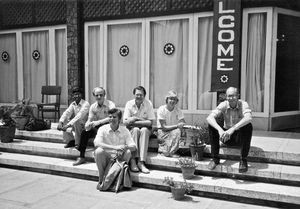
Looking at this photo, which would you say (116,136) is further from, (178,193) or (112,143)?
(178,193)

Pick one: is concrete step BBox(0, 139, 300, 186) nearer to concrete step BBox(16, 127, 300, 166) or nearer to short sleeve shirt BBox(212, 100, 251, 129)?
concrete step BBox(16, 127, 300, 166)

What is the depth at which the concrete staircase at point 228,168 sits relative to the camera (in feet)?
15.7

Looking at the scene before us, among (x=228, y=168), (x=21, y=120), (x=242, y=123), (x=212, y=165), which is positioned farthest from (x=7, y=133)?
(x=242, y=123)

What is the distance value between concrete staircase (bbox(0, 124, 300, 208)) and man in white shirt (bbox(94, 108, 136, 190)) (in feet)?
1.40

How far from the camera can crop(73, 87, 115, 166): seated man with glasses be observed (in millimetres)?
6055

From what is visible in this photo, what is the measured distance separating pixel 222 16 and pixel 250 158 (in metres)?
3.05

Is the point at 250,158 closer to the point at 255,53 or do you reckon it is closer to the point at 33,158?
the point at 255,53

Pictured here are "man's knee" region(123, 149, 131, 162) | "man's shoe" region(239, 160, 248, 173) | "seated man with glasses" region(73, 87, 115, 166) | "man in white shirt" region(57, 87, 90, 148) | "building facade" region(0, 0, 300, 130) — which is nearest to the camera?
"man's shoe" region(239, 160, 248, 173)

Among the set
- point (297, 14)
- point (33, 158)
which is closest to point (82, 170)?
point (33, 158)

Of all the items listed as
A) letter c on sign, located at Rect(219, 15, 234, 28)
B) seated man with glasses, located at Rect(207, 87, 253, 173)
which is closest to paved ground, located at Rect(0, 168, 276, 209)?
seated man with glasses, located at Rect(207, 87, 253, 173)

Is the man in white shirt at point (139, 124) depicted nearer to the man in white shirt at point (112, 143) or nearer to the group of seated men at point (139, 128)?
the group of seated men at point (139, 128)

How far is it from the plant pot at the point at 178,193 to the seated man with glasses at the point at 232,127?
72 cm

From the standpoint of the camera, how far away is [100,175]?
5.38 metres

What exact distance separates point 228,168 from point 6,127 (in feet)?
15.2
